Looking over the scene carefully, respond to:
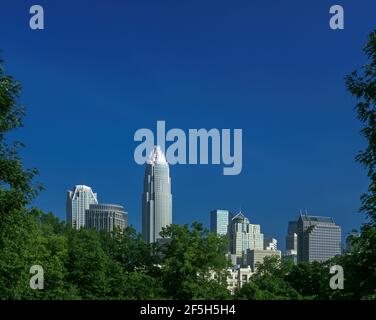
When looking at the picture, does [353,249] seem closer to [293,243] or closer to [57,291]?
[293,243]

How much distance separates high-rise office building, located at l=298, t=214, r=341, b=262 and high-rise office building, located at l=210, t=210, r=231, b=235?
2.84 ft

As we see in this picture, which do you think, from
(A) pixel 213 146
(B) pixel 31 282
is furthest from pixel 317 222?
(B) pixel 31 282

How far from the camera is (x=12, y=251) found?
8164 mm

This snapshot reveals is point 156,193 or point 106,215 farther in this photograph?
point 106,215

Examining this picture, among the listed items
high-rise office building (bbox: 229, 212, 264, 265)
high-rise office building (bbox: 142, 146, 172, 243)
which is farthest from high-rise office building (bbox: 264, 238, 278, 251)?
high-rise office building (bbox: 142, 146, 172, 243)

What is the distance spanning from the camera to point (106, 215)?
836 centimetres

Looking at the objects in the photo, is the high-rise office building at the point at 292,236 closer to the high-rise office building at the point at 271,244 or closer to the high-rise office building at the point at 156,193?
the high-rise office building at the point at 271,244

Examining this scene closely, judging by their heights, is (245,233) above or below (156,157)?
below

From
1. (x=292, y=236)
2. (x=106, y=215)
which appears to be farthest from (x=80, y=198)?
(x=292, y=236)

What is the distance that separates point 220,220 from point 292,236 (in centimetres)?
87

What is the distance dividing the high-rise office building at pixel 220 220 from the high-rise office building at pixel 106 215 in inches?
41.6

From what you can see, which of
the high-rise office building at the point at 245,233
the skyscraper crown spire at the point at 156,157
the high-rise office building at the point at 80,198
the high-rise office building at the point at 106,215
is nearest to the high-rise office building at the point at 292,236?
the high-rise office building at the point at 245,233

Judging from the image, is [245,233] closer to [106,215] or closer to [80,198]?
[106,215]
